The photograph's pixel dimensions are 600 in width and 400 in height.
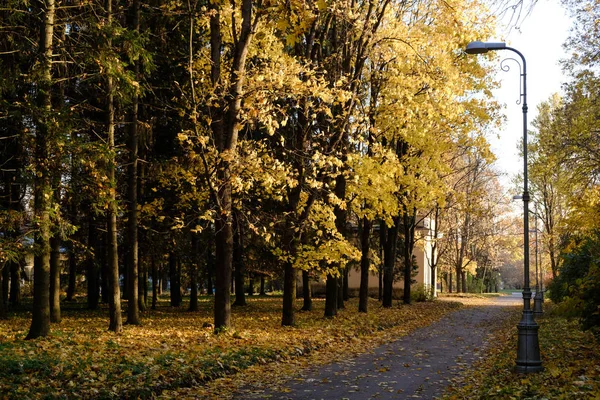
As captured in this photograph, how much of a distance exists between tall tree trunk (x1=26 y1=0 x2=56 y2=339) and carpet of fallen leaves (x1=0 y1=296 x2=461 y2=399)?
2.21ft

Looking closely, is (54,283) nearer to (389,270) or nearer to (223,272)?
(223,272)

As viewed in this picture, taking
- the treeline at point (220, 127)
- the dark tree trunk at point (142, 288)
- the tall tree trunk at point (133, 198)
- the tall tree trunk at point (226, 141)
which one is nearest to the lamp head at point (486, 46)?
the treeline at point (220, 127)

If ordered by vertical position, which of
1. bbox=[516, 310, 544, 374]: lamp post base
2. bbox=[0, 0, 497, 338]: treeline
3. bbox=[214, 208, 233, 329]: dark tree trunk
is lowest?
bbox=[516, 310, 544, 374]: lamp post base

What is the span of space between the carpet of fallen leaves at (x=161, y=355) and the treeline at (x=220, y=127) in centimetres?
133

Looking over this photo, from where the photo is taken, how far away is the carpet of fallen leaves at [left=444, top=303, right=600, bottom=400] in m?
8.91

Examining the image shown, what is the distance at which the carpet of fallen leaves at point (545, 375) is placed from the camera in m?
8.91

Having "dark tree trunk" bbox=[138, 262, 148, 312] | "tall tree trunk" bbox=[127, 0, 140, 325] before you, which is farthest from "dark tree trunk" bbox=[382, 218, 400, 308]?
"tall tree trunk" bbox=[127, 0, 140, 325]

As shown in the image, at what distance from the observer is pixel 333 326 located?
19984 mm

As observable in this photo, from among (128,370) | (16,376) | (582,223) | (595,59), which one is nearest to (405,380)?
(128,370)

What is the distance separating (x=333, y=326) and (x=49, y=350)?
32.2ft

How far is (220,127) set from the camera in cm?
1694

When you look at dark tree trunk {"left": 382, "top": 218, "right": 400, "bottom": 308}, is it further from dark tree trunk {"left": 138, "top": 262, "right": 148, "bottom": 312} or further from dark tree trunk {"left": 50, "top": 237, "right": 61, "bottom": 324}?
dark tree trunk {"left": 50, "top": 237, "right": 61, "bottom": 324}

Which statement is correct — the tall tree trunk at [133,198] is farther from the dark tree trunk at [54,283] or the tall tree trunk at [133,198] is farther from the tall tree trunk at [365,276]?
the tall tree trunk at [365,276]

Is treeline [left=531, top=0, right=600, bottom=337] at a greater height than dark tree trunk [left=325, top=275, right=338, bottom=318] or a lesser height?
greater
